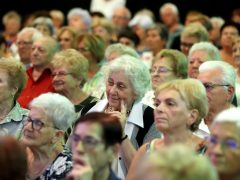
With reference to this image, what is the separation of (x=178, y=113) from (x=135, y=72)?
3.27ft

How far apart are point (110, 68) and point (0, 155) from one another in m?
2.47

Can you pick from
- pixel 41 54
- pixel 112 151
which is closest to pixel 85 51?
pixel 41 54

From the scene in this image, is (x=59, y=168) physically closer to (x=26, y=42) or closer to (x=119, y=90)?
(x=119, y=90)

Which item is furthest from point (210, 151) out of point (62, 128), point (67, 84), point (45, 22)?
point (45, 22)

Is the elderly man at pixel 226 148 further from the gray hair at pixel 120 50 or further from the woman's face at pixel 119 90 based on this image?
the gray hair at pixel 120 50

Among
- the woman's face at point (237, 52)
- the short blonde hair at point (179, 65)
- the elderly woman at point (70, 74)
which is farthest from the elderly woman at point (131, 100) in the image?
the woman's face at point (237, 52)

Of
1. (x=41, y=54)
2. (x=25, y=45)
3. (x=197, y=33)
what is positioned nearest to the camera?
(x=41, y=54)

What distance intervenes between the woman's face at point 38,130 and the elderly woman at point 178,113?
65cm

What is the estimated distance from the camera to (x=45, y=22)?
1227cm

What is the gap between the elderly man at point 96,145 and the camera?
5027mm

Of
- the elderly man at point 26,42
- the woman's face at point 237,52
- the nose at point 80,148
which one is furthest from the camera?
the elderly man at point 26,42

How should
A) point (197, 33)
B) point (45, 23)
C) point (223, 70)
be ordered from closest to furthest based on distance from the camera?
point (223, 70) → point (197, 33) → point (45, 23)

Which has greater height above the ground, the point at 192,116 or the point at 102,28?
the point at 192,116

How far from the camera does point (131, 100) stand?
6914mm
